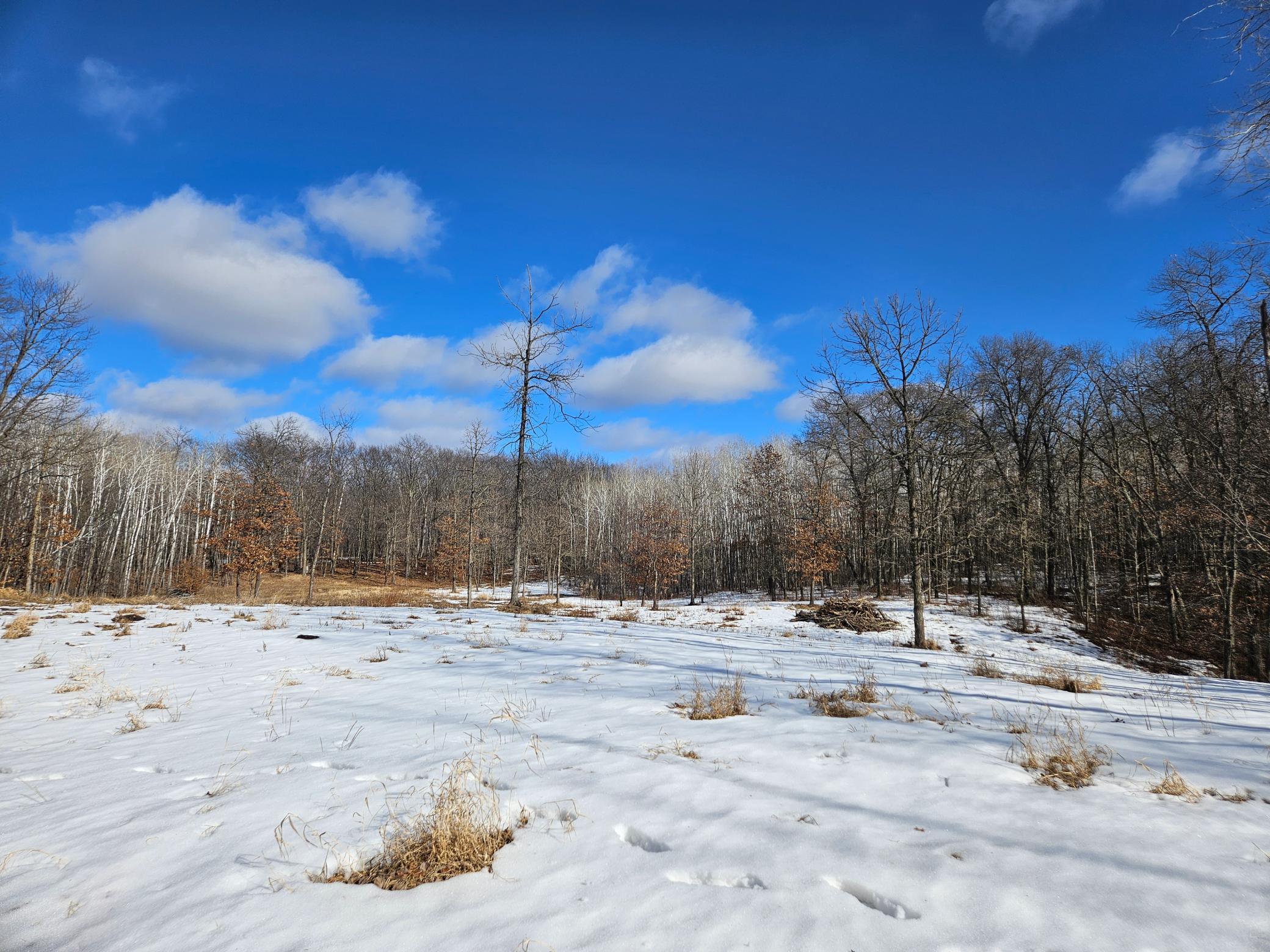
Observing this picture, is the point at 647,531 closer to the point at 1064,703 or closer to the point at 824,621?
the point at 824,621

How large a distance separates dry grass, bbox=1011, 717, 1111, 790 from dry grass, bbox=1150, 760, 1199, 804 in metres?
0.32

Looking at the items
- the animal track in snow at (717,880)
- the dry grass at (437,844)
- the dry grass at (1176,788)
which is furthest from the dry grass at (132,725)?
the dry grass at (1176,788)

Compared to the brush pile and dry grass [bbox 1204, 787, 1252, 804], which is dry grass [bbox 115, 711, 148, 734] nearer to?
dry grass [bbox 1204, 787, 1252, 804]

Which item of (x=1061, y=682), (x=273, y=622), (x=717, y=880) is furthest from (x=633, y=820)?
(x=273, y=622)

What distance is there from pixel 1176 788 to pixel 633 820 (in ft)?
10.9

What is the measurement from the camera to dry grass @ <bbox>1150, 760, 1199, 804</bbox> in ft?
10.4

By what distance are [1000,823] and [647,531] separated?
32495mm

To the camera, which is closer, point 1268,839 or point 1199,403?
point 1268,839

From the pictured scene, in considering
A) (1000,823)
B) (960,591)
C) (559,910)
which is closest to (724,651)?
(1000,823)

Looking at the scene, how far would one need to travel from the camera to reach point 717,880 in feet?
8.23

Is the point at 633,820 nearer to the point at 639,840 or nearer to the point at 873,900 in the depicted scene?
the point at 639,840

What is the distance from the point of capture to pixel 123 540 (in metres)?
44.2

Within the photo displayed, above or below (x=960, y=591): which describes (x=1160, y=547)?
above

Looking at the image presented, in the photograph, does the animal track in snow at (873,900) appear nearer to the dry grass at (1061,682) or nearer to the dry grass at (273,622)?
the dry grass at (1061,682)
